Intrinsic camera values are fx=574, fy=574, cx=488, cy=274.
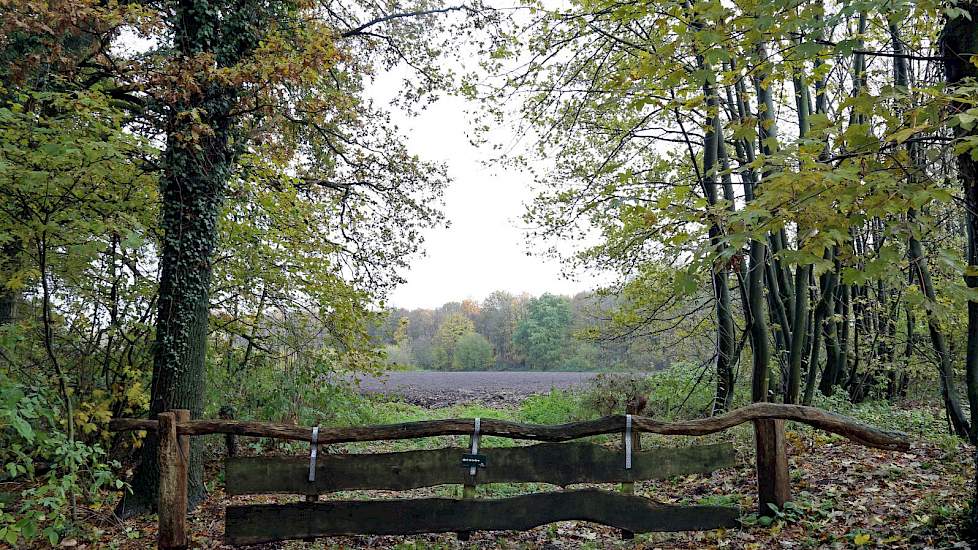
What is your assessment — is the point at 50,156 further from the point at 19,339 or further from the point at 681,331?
the point at 681,331

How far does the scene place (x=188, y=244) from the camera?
691 centimetres

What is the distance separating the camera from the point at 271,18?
24.9 ft

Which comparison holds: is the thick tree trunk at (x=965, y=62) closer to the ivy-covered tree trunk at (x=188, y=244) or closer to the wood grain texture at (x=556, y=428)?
the wood grain texture at (x=556, y=428)

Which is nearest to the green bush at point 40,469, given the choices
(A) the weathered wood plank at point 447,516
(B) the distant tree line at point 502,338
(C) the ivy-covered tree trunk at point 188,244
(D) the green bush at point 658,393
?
(C) the ivy-covered tree trunk at point 188,244

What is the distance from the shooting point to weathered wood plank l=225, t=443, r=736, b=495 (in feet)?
16.0

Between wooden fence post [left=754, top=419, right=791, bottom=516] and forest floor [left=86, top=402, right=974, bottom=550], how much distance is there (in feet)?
0.41

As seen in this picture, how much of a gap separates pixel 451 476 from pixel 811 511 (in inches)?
126

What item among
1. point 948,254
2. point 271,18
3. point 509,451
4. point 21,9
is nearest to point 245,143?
point 271,18

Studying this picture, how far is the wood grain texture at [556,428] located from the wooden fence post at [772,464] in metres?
0.15

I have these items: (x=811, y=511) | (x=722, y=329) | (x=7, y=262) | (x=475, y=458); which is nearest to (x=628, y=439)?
(x=475, y=458)

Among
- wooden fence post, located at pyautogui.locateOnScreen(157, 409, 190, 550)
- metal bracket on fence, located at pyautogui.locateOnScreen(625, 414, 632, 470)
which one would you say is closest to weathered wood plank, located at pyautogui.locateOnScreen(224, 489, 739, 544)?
metal bracket on fence, located at pyautogui.locateOnScreen(625, 414, 632, 470)

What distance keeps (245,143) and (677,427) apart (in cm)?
633

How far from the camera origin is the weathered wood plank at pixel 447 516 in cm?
483

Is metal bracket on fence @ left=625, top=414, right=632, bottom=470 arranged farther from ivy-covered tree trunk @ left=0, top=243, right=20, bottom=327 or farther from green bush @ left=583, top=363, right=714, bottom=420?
green bush @ left=583, top=363, right=714, bottom=420
